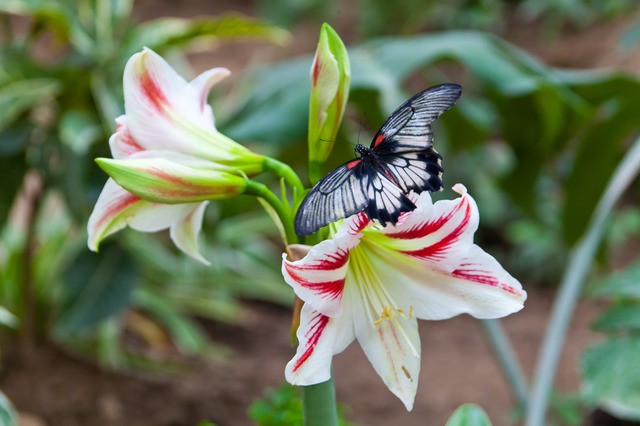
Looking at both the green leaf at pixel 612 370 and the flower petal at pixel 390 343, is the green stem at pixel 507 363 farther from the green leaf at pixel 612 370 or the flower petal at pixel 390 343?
the flower petal at pixel 390 343

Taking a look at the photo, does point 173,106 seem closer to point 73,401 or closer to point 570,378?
point 73,401

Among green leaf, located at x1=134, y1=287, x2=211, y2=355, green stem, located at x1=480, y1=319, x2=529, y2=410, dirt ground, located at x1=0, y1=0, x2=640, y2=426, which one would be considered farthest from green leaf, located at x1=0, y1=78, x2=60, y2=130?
green stem, located at x1=480, y1=319, x2=529, y2=410

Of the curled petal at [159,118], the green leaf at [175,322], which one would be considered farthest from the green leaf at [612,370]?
the green leaf at [175,322]

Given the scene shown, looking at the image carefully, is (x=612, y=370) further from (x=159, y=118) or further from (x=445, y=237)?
(x=159, y=118)

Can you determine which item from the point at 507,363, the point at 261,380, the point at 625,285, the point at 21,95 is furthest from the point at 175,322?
the point at 625,285

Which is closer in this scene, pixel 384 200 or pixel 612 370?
pixel 384 200
